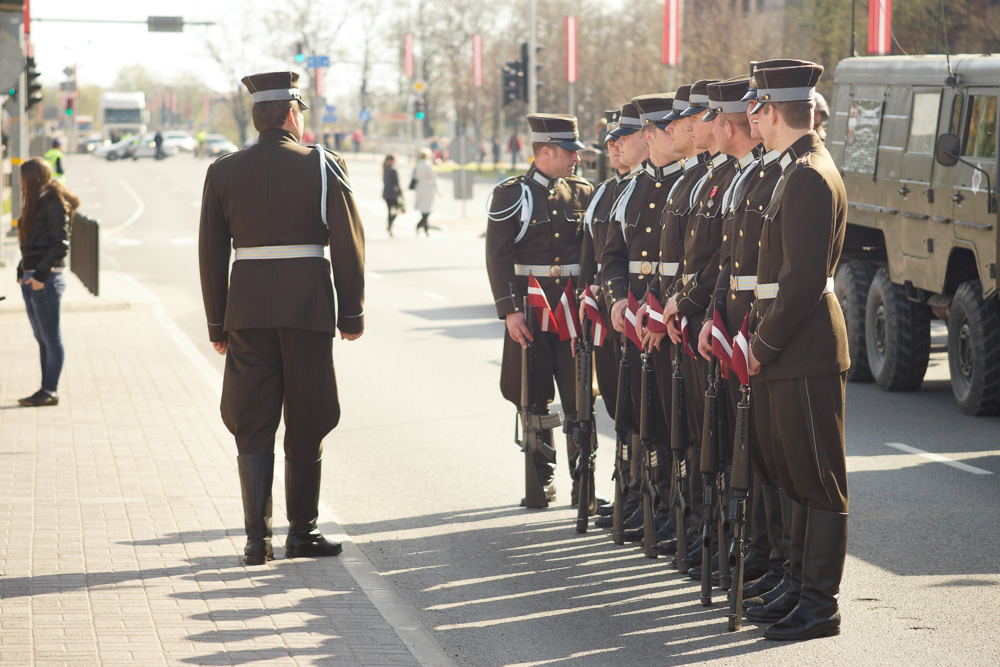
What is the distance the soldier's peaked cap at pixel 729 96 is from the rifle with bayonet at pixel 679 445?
1106mm

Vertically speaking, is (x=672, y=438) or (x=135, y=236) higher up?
(x=672, y=438)

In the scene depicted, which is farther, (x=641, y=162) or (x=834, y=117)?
(x=834, y=117)

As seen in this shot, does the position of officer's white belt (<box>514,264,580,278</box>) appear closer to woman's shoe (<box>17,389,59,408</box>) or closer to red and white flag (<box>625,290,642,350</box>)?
red and white flag (<box>625,290,642,350</box>)

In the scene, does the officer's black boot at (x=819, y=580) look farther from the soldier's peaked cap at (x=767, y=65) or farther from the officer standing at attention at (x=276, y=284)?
the officer standing at attention at (x=276, y=284)

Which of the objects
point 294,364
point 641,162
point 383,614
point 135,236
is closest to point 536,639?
point 383,614

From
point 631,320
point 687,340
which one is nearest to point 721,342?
point 687,340

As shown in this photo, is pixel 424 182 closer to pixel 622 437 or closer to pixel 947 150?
pixel 947 150

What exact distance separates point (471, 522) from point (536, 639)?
6.88 feet

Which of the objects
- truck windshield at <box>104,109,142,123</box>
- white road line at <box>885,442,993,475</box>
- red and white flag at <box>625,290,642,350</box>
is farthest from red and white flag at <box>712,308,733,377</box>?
truck windshield at <box>104,109,142,123</box>

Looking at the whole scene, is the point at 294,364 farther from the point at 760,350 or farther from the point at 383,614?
the point at 760,350

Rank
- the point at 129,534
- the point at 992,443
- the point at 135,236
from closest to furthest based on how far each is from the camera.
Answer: the point at 129,534 → the point at 992,443 → the point at 135,236

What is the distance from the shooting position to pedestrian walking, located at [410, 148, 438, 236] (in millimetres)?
32594

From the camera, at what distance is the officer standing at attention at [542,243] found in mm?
7805

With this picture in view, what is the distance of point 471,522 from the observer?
7930 mm
